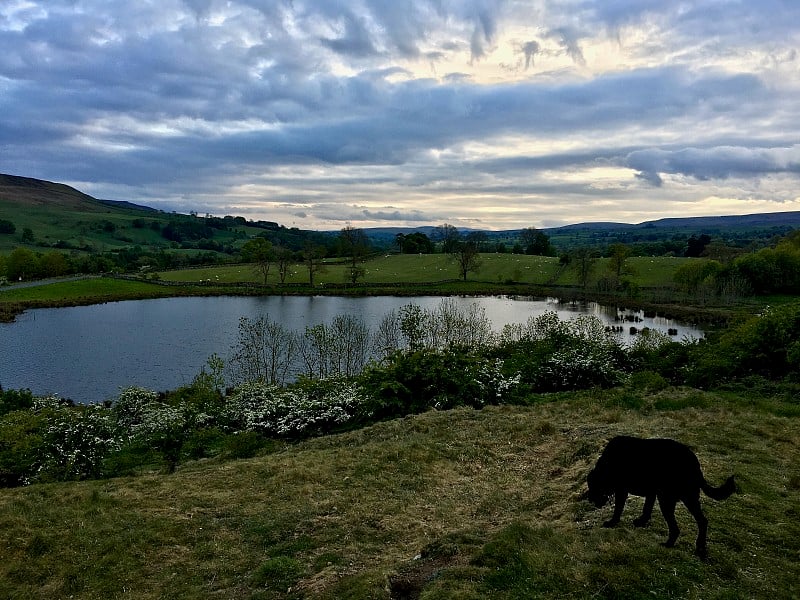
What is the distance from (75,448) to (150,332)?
3663cm

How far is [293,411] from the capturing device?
60.2ft

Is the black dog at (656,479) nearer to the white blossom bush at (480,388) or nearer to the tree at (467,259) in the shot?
the white blossom bush at (480,388)

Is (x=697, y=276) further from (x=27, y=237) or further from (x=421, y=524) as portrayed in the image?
(x=27, y=237)

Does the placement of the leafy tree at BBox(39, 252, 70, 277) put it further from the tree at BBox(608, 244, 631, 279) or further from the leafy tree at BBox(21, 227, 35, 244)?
the tree at BBox(608, 244, 631, 279)

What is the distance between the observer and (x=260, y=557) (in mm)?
8555

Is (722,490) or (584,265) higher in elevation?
(584,265)

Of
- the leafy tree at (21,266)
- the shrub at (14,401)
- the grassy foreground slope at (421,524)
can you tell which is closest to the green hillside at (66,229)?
the leafy tree at (21,266)

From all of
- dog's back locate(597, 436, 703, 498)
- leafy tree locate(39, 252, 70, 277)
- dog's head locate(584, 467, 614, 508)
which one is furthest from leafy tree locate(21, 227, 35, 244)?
dog's back locate(597, 436, 703, 498)

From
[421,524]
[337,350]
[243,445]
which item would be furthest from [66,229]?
[421,524]

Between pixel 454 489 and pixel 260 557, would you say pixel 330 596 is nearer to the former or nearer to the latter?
pixel 260 557

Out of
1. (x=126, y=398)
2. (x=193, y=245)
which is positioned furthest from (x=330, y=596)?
(x=193, y=245)

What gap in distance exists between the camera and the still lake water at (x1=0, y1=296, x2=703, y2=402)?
3409 centimetres

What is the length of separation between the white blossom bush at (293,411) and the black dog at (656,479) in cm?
1161

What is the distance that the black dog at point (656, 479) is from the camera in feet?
22.5
